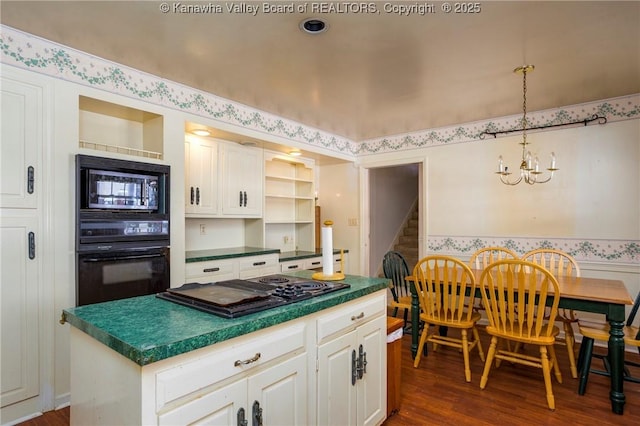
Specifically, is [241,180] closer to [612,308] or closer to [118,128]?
[118,128]

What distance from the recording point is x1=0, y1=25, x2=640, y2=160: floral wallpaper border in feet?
7.06

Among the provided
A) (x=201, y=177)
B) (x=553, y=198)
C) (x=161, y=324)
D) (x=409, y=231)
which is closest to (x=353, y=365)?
(x=161, y=324)

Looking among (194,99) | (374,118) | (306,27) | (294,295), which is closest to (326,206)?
(374,118)

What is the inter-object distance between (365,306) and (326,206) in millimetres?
3474

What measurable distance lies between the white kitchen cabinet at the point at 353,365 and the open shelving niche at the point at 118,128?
6.54 feet

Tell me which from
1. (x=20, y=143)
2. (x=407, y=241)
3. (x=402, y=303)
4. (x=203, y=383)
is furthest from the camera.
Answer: (x=407, y=241)

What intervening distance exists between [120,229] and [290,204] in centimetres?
269

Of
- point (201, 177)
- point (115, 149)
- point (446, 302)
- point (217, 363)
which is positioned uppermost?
point (115, 149)

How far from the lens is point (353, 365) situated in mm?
1728

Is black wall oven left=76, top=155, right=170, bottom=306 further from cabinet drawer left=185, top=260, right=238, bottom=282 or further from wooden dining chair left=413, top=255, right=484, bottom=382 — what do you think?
wooden dining chair left=413, top=255, right=484, bottom=382

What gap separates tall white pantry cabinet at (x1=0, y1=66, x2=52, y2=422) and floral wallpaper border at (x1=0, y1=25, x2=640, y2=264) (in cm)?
18

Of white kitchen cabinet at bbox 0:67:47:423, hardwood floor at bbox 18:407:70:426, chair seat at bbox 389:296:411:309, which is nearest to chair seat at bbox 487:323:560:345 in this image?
chair seat at bbox 389:296:411:309

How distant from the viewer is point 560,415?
7.04 ft

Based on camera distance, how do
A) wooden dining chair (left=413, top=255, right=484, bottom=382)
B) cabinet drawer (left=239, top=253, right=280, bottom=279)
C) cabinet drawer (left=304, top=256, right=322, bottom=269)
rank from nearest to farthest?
1. wooden dining chair (left=413, top=255, right=484, bottom=382)
2. cabinet drawer (left=239, top=253, right=280, bottom=279)
3. cabinet drawer (left=304, top=256, right=322, bottom=269)
